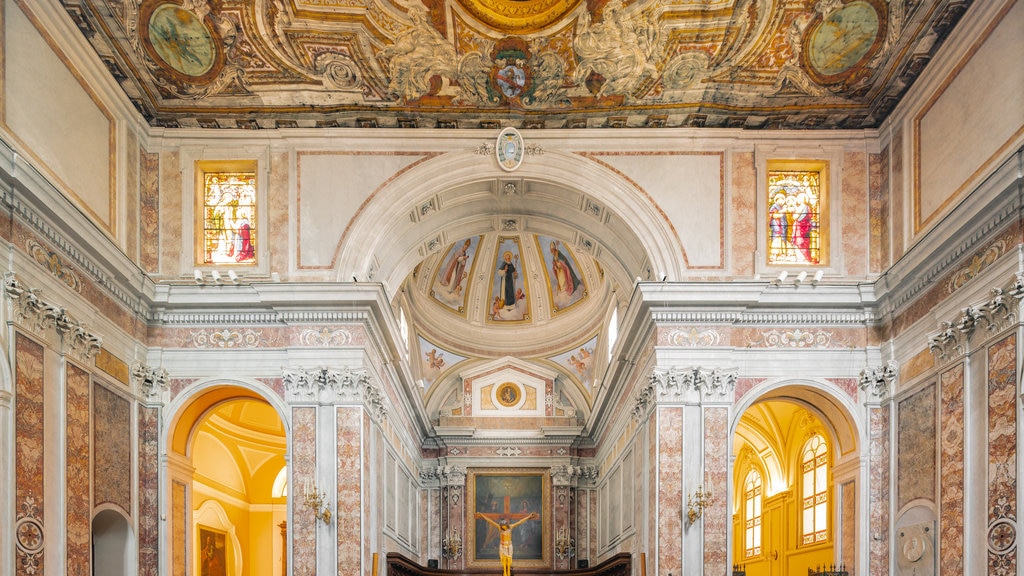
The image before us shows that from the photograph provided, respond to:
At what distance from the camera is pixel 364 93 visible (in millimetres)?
17766

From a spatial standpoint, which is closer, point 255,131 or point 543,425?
point 255,131

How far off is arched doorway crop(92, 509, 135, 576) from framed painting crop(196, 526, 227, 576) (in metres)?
10.3

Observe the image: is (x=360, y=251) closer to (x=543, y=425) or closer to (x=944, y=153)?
(x=944, y=153)

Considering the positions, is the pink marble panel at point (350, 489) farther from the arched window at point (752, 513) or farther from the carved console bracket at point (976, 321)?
the arched window at point (752, 513)

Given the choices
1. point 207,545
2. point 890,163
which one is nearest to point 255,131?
point 890,163

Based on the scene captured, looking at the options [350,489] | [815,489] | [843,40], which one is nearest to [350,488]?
[350,489]

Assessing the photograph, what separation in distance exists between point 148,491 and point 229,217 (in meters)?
5.19

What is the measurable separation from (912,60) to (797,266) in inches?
169

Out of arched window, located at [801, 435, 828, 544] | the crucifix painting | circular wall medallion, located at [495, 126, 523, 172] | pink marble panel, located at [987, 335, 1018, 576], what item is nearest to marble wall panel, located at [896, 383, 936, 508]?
pink marble panel, located at [987, 335, 1018, 576]

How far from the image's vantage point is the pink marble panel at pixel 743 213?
18359 millimetres

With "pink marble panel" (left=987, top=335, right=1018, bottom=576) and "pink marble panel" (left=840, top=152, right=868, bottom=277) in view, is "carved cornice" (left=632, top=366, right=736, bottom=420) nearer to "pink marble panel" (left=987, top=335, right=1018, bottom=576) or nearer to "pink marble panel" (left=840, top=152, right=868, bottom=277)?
"pink marble panel" (left=840, top=152, right=868, bottom=277)

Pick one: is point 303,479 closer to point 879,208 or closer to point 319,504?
point 319,504

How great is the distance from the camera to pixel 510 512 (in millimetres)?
32844

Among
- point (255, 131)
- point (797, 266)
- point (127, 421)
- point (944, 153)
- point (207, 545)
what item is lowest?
point (207, 545)
